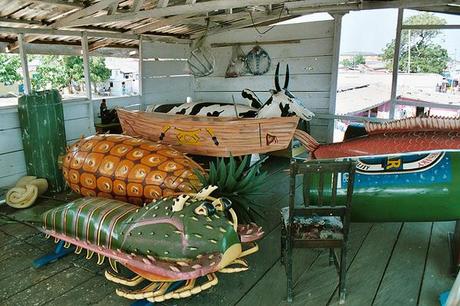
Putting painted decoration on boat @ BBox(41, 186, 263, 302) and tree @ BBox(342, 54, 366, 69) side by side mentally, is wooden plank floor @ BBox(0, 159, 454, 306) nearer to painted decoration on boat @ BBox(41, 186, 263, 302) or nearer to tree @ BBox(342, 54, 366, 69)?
painted decoration on boat @ BBox(41, 186, 263, 302)

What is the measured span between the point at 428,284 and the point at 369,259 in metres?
0.41

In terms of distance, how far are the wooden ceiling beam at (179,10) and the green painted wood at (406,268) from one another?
227 centimetres

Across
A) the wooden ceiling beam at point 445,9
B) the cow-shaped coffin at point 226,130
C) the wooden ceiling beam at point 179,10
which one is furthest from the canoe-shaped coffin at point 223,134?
the wooden ceiling beam at point 445,9

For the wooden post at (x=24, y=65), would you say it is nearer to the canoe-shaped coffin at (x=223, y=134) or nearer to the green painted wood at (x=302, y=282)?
the canoe-shaped coffin at (x=223, y=134)

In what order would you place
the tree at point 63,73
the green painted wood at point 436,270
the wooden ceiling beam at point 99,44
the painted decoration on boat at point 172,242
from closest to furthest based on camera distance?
1. the painted decoration on boat at point 172,242
2. the green painted wood at point 436,270
3. the tree at point 63,73
4. the wooden ceiling beam at point 99,44

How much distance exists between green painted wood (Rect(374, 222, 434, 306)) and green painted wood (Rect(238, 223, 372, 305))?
0.95 feet

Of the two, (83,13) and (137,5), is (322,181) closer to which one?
(137,5)

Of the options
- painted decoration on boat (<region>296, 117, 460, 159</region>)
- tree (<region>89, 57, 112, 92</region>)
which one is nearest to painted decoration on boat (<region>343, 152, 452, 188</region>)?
painted decoration on boat (<region>296, 117, 460, 159</region>)

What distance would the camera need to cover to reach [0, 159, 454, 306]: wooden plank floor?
7.03 feet

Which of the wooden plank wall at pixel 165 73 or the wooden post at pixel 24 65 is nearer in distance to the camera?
the wooden post at pixel 24 65

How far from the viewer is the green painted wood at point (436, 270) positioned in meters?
2.15

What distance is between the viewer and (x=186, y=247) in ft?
6.22

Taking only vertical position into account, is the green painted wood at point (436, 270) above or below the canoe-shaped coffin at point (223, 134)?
below

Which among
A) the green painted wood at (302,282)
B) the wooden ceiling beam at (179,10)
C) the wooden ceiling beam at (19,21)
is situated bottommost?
the green painted wood at (302,282)
